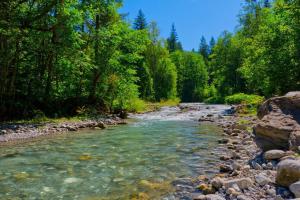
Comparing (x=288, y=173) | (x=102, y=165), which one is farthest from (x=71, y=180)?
(x=288, y=173)

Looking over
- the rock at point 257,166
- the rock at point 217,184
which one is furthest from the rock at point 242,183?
the rock at point 257,166

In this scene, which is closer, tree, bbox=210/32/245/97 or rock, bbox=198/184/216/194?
rock, bbox=198/184/216/194

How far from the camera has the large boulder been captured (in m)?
9.67

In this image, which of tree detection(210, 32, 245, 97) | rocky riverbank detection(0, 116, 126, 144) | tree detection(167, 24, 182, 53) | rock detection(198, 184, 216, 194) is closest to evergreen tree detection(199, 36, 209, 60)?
tree detection(167, 24, 182, 53)

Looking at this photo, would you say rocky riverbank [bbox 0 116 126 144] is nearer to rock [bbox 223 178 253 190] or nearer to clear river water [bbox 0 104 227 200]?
clear river water [bbox 0 104 227 200]

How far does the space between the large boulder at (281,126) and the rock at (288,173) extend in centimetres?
227

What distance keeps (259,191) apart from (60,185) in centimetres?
470

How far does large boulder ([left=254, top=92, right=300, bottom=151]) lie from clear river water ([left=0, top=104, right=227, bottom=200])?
5.57 ft

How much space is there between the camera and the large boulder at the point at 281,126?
9670 millimetres

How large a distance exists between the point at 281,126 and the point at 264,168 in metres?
1.65

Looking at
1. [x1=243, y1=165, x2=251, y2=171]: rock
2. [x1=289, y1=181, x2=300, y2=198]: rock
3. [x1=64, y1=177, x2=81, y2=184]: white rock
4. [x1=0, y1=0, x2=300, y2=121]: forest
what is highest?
[x1=0, y1=0, x2=300, y2=121]: forest

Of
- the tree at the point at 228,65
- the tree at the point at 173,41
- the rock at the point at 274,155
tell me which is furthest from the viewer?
the tree at the point at 173,41

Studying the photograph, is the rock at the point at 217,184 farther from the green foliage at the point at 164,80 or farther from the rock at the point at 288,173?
the green foliage at the point at 164,80

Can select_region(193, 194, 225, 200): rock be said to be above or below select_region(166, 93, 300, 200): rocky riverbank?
below
